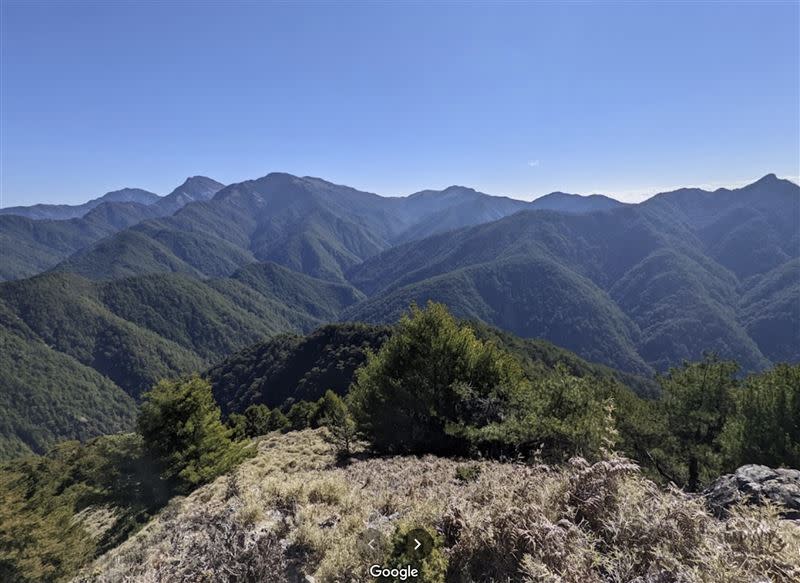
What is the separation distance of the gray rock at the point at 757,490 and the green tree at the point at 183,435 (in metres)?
20.1

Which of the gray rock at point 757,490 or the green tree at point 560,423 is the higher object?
the gray rock at point 757,490

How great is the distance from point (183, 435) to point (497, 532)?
1950 cm

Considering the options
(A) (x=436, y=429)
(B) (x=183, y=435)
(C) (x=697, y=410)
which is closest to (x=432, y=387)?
(A) (x=436, y=429)

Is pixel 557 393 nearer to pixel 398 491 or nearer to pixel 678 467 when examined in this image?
pixel 398 491

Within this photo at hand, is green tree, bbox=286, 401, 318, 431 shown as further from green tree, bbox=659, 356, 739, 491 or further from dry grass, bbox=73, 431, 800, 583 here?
dry grass, bbox=73, 431, 800, 583

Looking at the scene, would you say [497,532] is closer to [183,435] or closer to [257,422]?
[183,435]

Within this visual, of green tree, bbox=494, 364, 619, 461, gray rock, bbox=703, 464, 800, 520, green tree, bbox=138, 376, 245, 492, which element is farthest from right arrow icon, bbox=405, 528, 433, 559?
green tree, bbox=138, 376, 245, 492

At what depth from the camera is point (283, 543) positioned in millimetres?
7660

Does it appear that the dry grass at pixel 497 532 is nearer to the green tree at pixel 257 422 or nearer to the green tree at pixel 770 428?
the green tree at pixel 770 428

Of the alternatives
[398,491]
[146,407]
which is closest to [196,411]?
[146,407]

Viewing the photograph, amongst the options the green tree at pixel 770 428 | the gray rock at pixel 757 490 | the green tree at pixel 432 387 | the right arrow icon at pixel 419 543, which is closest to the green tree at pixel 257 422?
the green tree at pixel 432 387

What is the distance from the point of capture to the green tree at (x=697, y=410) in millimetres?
26453

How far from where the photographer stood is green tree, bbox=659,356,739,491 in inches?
1041

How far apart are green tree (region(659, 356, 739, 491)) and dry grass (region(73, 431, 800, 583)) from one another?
2318 centimetres
